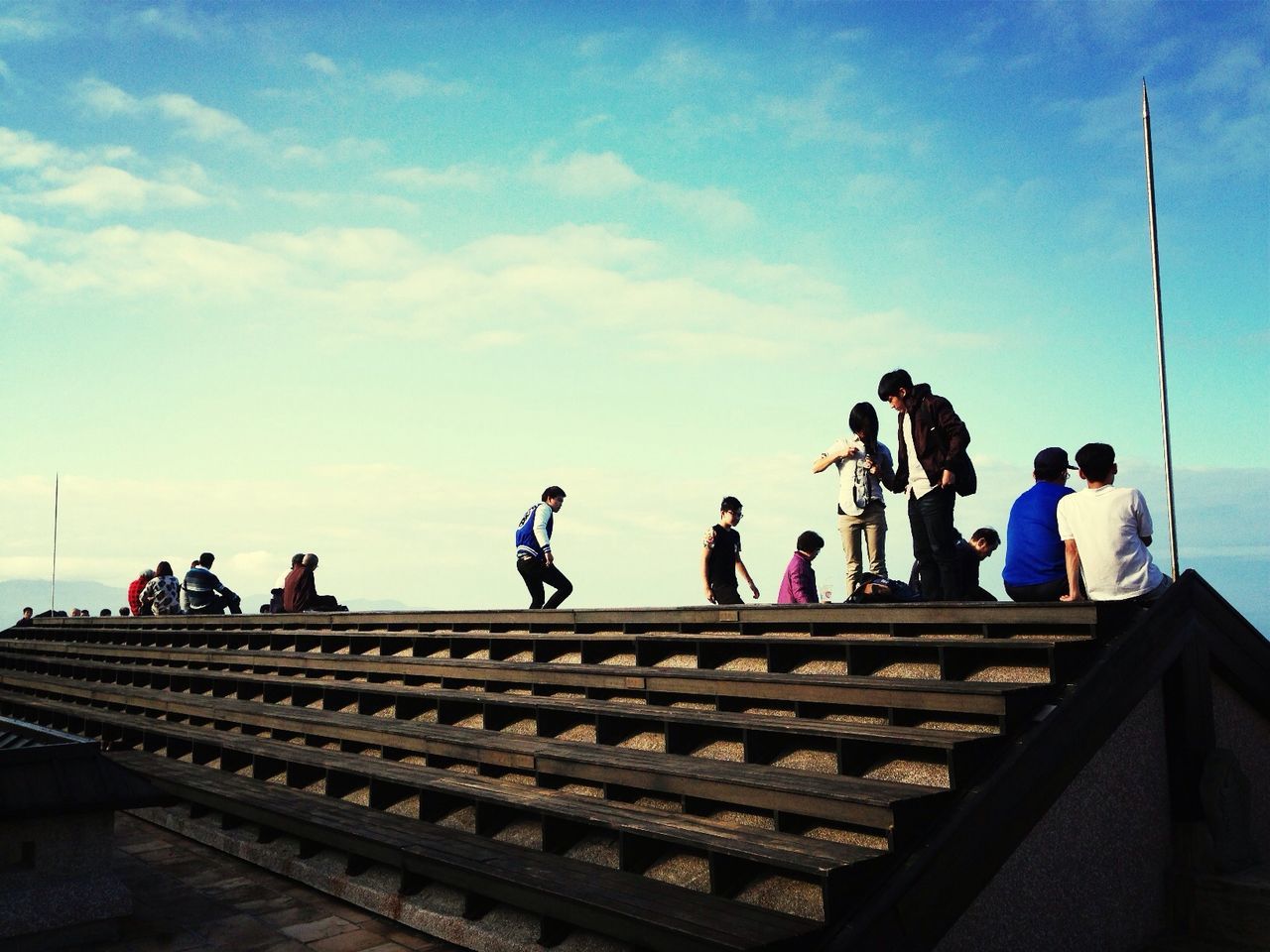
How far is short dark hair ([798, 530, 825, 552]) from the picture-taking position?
9.77 meters

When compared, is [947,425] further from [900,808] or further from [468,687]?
[468,687]

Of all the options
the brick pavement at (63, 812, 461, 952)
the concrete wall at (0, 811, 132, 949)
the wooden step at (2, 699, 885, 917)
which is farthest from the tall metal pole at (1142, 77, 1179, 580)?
the concrete wall at (0, 811, 132, 949)

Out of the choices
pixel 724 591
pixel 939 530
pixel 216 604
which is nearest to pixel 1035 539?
pixel 939 530

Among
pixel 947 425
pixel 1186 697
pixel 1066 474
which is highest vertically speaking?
pixel 947 425

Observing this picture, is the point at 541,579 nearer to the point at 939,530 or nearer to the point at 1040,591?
the point at 939,530

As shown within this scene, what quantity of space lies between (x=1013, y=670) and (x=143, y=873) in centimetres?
625

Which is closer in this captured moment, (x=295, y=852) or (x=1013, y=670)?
(x=1013, y=670)

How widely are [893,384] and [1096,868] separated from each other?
12.9ft

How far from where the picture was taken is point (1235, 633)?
6215mm

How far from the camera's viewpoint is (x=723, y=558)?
10.3 meters

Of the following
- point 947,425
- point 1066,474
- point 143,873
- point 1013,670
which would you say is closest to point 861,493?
point 947,425

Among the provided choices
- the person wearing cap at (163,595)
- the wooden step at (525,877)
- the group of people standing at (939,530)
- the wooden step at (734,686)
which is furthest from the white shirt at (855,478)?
Answer: the person wearing cap at (163,595)

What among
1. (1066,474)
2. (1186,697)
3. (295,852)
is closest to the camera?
(1186,697)

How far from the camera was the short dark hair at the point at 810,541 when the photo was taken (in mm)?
9773
